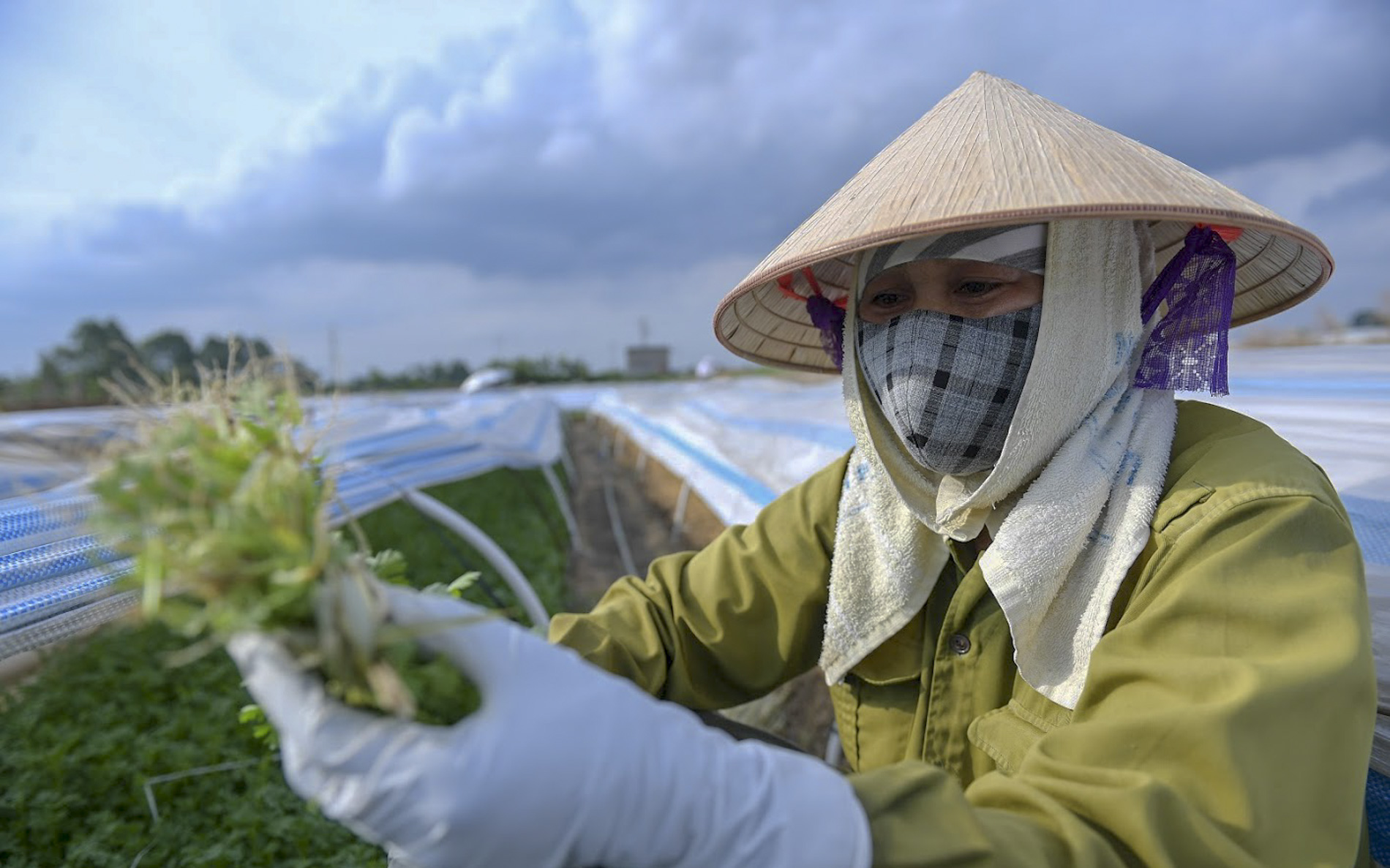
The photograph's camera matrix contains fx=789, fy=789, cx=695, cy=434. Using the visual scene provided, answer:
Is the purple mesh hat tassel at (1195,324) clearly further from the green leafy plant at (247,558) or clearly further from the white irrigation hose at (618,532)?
the white irrigation hose at (618,532)

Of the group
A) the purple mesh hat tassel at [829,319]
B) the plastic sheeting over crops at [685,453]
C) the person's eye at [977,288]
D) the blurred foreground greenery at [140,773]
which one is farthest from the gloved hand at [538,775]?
the blurred foreground greenery at [140,773]

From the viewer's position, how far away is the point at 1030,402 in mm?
1445

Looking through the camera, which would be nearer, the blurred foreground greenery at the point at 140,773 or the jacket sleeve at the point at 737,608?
the jacket sleeve at the point at 737,608

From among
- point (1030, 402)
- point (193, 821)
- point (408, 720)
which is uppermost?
point (1030, 402)

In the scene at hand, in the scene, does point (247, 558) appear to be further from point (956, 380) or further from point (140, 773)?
point (140, 773)

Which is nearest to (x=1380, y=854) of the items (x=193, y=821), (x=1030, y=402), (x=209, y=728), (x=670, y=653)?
(x=1030, y=402)

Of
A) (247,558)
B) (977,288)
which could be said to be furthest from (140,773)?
(977,288)

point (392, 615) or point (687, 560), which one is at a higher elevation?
point (392, 615)

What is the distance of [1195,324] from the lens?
1.57 meters

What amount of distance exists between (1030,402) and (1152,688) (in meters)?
0.56

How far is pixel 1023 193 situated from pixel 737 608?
3.52 ft

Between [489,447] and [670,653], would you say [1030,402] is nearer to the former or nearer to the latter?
[670,653]

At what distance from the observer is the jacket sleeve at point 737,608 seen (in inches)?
71.6

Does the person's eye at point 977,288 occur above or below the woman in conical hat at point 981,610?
above
